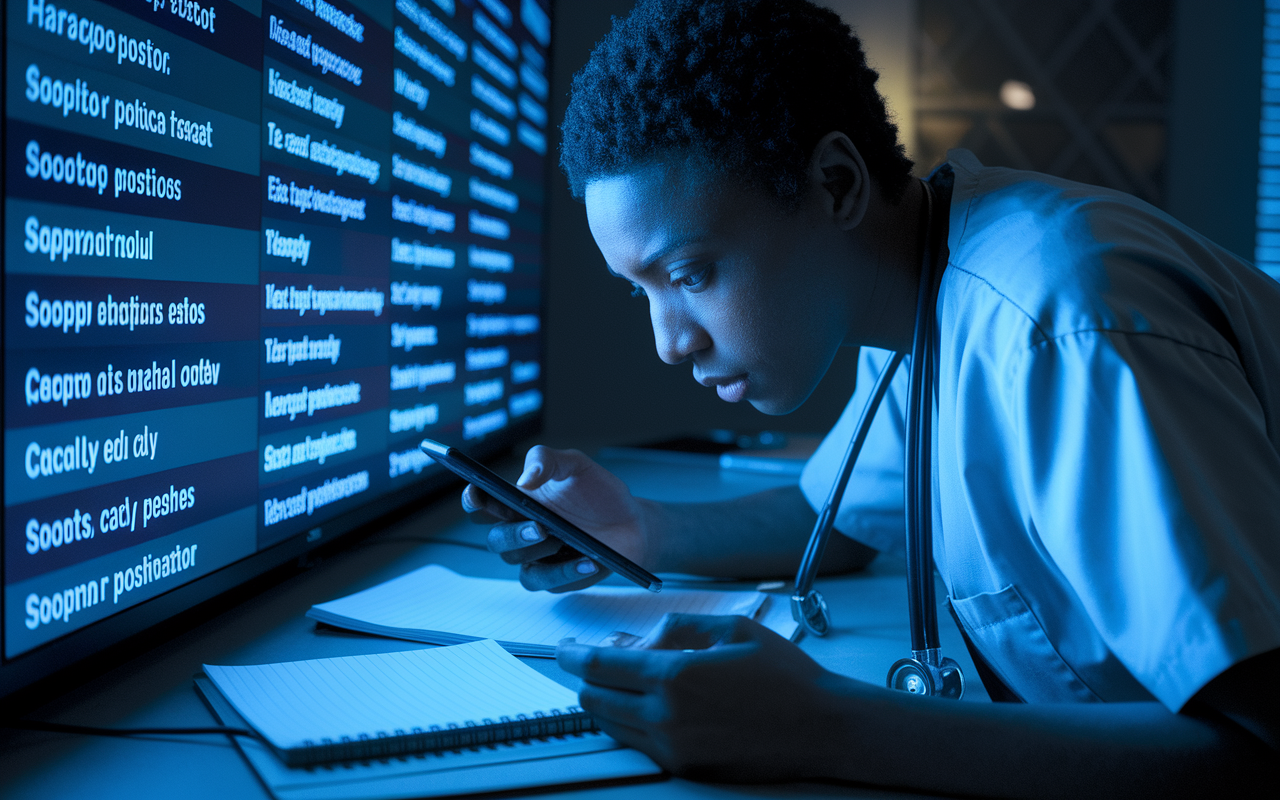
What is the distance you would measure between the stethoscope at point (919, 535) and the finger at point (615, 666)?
202mm

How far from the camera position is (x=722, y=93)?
720 mm

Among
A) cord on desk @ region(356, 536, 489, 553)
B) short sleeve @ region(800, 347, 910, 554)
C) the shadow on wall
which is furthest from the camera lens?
the shadow on wall

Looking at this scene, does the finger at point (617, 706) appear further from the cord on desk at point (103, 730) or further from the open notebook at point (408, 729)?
the cord on desk at point (103, 730)

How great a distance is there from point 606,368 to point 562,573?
4.88ft

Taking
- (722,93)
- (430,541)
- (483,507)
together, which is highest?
(722,93)

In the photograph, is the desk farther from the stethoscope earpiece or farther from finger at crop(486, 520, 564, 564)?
finger at crop(486, 520, 564, 564)

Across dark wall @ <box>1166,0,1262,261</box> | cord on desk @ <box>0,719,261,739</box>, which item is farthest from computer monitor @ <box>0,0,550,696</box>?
dark wall @ <box>1166,0,1262,261</box>

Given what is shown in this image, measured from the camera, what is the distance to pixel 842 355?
235 centimetres

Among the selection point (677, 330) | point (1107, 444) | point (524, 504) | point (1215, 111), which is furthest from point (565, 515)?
point (1215, 111)

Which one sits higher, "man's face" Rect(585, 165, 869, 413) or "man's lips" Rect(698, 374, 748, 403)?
"man's face" Rect(585, 165, 869, 413)

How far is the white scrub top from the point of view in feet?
1.60

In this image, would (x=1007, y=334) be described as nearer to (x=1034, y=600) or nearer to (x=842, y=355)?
(x=1034, y=600)

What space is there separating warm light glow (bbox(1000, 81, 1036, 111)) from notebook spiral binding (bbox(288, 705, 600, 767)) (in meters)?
2.31

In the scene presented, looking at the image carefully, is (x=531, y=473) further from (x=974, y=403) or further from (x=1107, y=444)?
(x=1107, y=444)
